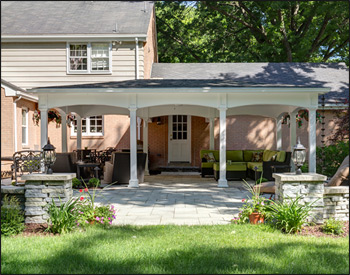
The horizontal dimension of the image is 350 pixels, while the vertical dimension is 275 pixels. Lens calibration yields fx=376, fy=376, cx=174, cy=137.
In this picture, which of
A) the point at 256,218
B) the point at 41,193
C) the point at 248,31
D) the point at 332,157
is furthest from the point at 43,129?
the point at 248,31

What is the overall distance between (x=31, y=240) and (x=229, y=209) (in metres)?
3.85

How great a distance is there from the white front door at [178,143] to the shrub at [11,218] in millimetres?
12687

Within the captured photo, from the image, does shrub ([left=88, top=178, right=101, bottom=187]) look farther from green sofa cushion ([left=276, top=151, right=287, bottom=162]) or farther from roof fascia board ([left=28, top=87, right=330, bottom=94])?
green sofa cushion ([left=276, top=151, right=287, bottom=162])

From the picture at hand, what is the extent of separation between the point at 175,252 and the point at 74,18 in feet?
49.1

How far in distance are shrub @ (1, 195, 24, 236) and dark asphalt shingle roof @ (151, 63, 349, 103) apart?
12.4 meters

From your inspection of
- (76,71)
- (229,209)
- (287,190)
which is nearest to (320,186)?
(287,190)

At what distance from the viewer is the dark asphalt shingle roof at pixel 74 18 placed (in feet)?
52.4

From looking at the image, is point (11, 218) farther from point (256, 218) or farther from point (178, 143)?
point (178, 143)

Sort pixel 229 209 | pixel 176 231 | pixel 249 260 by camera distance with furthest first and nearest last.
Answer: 1. pixel 229 209
2. pixel 176 231
3. pixel 249 260

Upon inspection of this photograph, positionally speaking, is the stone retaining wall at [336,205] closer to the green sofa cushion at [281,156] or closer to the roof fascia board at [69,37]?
the green sofa cushion at [281,156]

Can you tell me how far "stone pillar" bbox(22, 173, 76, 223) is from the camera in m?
5.79

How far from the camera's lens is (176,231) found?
18.0 feet

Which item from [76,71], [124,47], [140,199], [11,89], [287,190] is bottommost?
[140,199]

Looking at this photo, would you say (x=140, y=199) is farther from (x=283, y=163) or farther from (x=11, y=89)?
(x=11, y=89)
